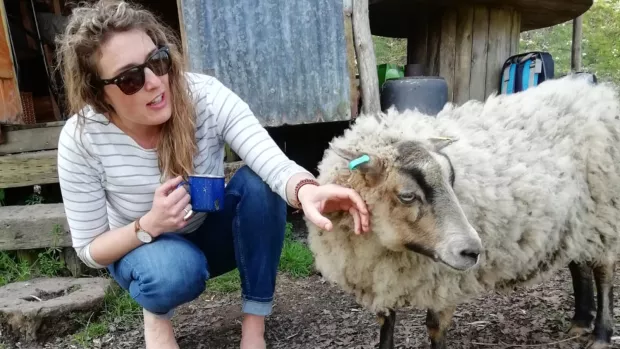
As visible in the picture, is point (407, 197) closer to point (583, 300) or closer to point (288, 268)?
point (583, 300)

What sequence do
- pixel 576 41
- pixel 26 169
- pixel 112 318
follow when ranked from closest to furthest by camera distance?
pixel 112 318 < pixel 26 169 < pixel 576 41

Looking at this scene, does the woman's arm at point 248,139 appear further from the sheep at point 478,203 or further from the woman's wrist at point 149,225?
the woman's wrist at point 149,225

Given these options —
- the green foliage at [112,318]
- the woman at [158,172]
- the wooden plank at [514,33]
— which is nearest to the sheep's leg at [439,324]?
the woman at [158,172]

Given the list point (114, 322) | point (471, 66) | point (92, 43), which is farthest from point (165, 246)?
point (471, 66)

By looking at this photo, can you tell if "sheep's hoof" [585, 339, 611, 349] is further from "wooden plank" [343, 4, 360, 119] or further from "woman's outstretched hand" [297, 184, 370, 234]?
"wooden plank" [343, 4, 360, 119]

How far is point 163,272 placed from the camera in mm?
Answer: 1824

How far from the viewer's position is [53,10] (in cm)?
628

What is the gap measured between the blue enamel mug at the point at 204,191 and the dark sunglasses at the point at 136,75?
36cm

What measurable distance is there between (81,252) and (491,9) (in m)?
4.14

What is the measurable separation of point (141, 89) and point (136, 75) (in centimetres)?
5

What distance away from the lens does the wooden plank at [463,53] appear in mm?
4602

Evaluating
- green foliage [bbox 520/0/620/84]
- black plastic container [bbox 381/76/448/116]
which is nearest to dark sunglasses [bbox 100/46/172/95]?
black plastic container [bbox 381/76/448/116]

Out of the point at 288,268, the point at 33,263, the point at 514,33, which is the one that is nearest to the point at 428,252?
the point at 288,268

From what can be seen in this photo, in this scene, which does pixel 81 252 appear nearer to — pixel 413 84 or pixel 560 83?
pixel 560 83
